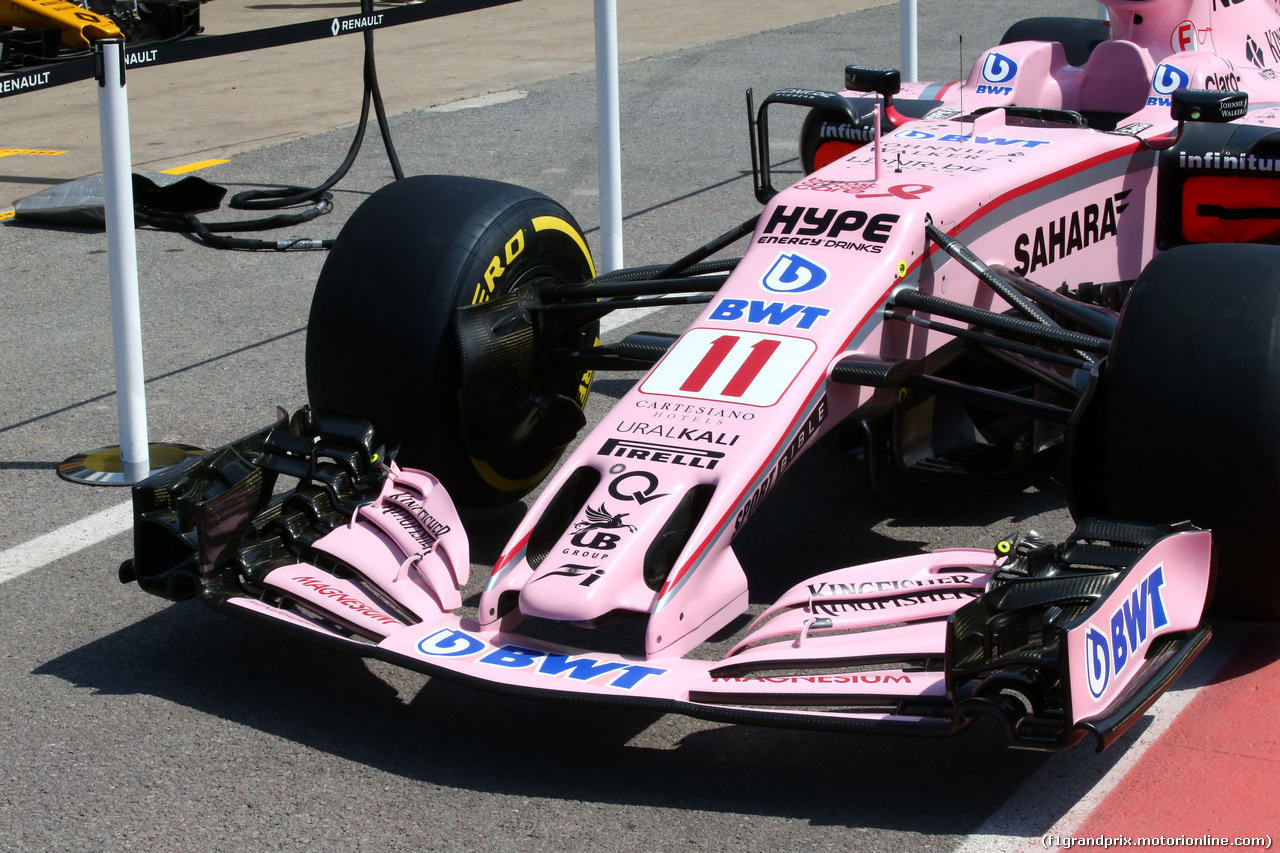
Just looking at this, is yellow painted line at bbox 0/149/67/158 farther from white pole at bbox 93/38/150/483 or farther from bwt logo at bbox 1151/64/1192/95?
bwt logo at bbox 1151/64/1192/95

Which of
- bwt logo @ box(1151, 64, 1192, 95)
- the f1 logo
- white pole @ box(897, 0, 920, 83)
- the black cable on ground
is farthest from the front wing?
white pole @ box(897, 0, 920, 83)

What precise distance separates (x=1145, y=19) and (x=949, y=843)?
4167 millimetres

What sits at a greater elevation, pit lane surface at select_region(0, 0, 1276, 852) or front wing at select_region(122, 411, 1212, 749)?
front wing at select_region(122, 411, 1212, 749)

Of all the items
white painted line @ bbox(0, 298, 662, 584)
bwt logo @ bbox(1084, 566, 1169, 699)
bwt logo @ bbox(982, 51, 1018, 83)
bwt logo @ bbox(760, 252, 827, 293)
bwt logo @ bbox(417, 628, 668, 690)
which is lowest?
white painted line @ bbox(0, 298, 662, 584)

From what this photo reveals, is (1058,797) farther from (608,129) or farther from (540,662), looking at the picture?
(608,129)

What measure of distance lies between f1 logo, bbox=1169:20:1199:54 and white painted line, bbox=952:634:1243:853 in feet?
10.9

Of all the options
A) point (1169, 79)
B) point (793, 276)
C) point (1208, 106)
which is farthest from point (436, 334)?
point (1169, 79)

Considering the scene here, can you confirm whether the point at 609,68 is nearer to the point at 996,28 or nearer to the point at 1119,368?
the point at 1119,368

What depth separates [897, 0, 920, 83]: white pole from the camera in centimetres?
929

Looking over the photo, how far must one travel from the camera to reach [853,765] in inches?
139

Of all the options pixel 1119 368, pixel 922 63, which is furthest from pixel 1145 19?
pixel 922 63

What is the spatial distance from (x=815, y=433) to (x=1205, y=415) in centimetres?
99

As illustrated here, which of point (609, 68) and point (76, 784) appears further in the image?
point (609, 68)

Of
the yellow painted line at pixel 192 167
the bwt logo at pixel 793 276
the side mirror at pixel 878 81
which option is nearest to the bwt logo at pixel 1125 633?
the bwt logo at pixel 793 276
